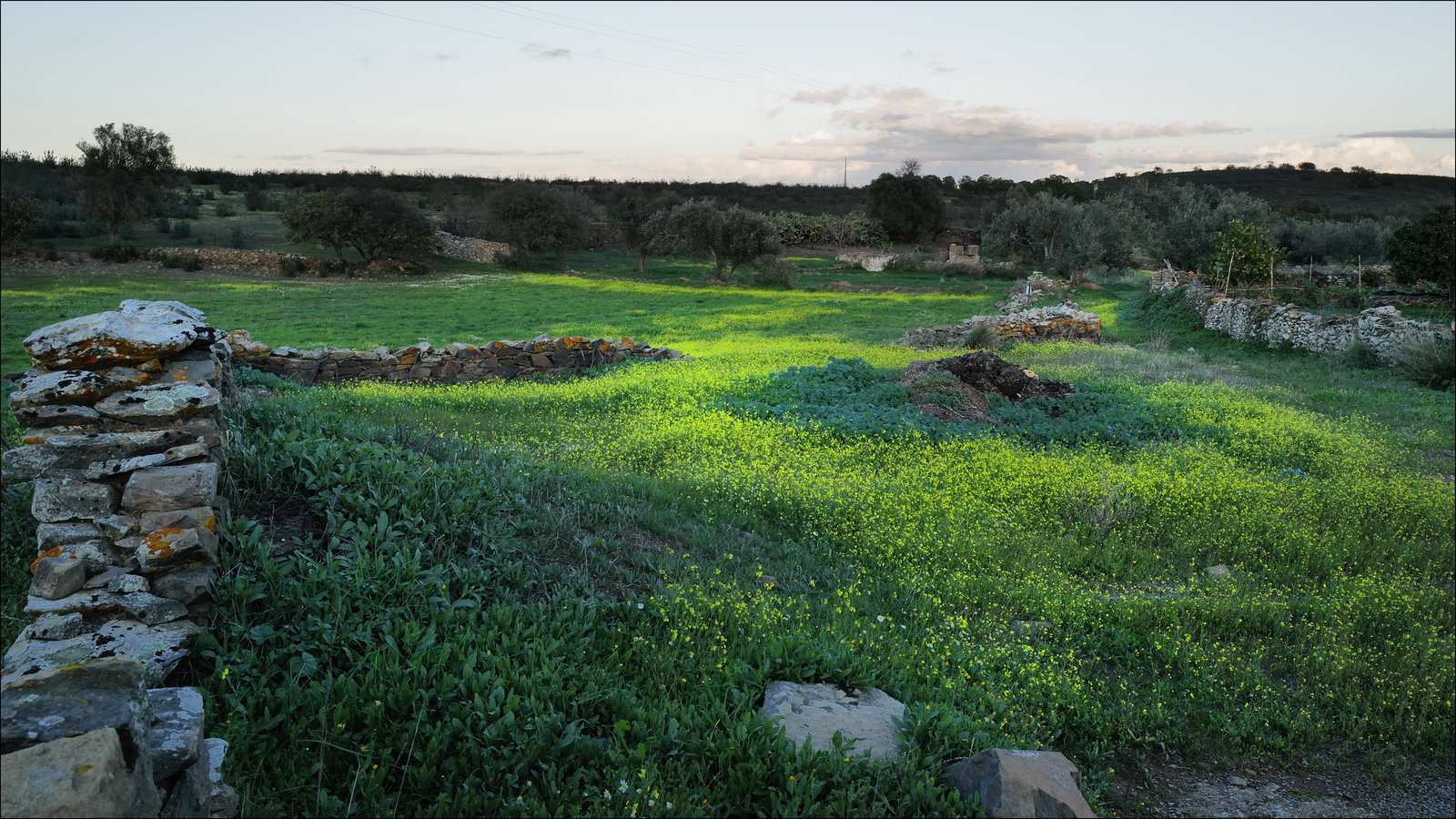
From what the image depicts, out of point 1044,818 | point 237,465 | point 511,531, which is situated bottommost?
point 1044,818

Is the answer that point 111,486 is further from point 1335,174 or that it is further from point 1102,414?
point 1335,174

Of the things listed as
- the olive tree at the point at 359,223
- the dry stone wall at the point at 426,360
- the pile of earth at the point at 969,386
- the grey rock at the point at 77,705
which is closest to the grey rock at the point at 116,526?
the grey rock at the point at 77,705

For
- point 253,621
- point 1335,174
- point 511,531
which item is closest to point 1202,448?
point 511,531

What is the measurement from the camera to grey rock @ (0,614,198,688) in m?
3.26

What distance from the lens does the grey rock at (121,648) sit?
10.7 ft

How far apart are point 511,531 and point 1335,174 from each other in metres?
141

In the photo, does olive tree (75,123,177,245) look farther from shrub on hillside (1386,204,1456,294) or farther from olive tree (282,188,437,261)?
shrub on hillside (1386,204,1456,294)

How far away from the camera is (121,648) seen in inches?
135

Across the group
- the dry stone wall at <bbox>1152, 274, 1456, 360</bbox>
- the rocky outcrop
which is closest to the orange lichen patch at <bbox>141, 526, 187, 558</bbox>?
the dry stone wall at <bbox>1152, 274, 1456, 360</bbox>

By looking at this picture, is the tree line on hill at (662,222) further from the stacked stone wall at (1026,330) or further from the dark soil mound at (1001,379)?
the dark soil mound at (1001,379)

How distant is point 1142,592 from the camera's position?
5.86m

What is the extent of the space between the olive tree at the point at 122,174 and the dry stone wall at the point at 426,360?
1234 inches

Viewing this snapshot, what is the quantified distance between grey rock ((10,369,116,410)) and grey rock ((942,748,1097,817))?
5.63m

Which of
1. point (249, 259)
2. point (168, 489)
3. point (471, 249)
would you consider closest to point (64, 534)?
point (168, 489)
